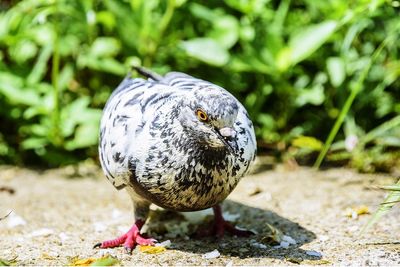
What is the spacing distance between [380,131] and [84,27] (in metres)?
2.59

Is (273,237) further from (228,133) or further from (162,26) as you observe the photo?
(162,26)

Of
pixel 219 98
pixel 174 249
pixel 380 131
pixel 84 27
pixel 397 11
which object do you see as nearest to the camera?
pixel 219 98

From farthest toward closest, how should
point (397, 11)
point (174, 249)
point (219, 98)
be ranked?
point (397, 11) < point (174, 249) < point (219, 98)

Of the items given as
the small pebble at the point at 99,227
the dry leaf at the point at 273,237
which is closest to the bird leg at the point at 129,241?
the small pebble at the point at 99,227

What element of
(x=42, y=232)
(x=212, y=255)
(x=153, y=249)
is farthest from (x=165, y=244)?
(x=42, y=232)

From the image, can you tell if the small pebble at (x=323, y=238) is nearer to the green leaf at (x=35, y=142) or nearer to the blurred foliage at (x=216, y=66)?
Answer: the blurred foliage at (x=216, y=66)

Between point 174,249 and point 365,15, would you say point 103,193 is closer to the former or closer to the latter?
point 174,249

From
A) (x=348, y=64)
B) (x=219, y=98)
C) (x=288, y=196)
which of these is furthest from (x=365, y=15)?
(x=219, y=98)

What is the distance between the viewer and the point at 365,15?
180 inches

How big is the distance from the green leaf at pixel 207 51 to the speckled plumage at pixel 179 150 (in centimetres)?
161

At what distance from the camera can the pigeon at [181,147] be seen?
3.11 meters

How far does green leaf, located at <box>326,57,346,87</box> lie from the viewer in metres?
5.05

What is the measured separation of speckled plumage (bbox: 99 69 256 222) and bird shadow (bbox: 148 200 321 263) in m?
0.33

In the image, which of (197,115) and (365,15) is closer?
(197,115)
